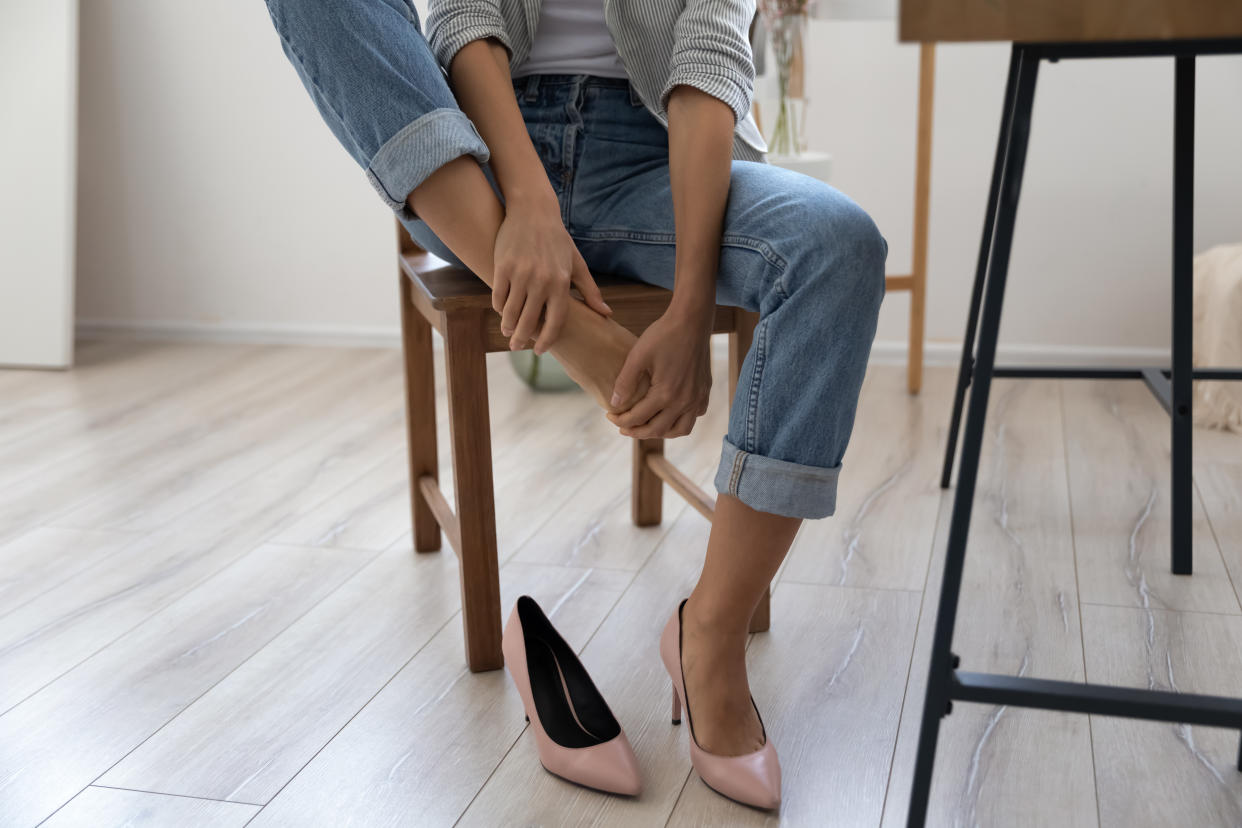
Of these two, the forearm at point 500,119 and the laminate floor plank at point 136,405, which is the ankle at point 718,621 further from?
the laminate floor plank at point 136,405

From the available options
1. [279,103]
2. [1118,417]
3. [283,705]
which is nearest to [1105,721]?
[283,705]


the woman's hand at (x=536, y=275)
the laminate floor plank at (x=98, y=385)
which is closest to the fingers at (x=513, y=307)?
the woman's hand at (x=536, y=275)

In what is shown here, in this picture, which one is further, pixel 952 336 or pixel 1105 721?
pixel 952 336

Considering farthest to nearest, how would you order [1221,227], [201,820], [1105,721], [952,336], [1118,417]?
[952,336]
[1221,227]
[1118,417]
[1105,721]
[201,820]

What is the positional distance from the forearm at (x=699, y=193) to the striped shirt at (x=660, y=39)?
0.02m

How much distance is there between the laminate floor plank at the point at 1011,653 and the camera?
88 centimetres

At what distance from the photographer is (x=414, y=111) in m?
0.91

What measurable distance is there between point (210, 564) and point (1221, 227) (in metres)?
Result: 2.04

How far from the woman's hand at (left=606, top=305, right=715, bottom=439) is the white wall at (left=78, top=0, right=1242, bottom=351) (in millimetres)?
1625

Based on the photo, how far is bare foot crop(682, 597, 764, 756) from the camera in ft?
2.96

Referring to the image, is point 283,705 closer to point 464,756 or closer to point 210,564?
point 464,756

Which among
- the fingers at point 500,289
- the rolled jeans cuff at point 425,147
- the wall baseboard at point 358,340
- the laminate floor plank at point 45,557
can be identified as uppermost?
the rolled jeans cuff at point 425,147

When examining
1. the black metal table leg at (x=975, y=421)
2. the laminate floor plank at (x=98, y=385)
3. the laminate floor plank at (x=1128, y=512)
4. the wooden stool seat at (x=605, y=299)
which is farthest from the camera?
the laminate floor plank at (x=98, y=385)

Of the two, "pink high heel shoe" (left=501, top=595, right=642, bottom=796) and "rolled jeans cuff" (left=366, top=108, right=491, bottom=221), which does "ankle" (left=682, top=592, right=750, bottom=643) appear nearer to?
"pink high heel shoe" (left=501, top=595, right=642, bottom=796)
